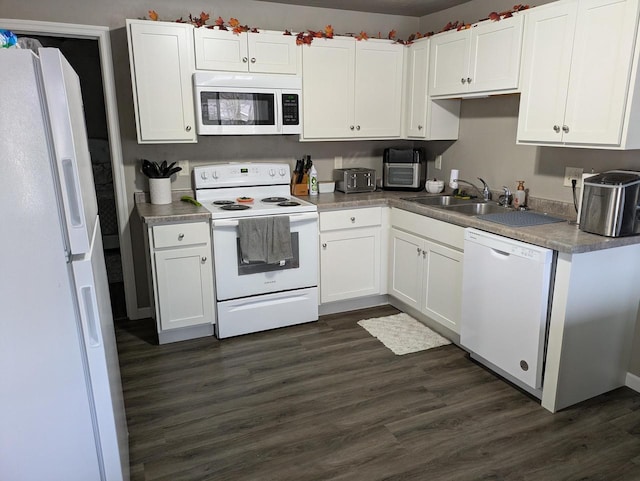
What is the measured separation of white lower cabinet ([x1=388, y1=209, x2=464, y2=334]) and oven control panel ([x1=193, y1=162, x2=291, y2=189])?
1.00 metres

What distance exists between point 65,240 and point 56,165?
230 mm

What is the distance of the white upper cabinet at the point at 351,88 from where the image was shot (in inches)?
143

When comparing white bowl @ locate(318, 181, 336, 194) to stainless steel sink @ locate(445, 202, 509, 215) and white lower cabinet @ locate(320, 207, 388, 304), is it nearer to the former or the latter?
white lower cabinet @ locate(320, 207, 388, 304)

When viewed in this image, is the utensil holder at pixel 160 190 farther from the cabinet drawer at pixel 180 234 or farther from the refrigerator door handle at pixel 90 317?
the refrigerator door handle at pixel 90 317

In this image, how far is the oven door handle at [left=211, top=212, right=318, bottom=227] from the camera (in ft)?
10.4

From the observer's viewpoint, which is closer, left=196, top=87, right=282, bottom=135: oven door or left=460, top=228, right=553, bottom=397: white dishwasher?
left=460, top=228, right=553, bottom=397: white dishwasher

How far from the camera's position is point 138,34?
309 centimetres

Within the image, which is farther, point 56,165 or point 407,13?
point 407,13

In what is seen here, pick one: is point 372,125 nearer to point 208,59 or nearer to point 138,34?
point 208,59

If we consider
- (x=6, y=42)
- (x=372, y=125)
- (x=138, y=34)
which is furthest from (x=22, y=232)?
(x=372, y=125)

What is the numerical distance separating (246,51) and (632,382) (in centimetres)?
333

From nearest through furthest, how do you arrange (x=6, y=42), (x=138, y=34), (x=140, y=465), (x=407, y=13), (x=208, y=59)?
1. (x=6, y=42)
2. (x=140, y=465)
3. (x=138, y=34)
4. (x=208, y=59)
5. (x=407, y=13)

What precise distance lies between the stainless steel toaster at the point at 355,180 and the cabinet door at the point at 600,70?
1.74 m

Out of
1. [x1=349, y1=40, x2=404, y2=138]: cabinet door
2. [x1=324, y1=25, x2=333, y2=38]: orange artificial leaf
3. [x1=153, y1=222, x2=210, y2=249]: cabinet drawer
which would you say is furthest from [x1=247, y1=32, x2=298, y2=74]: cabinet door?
[x1=153, y1=222, x2=210, y2=249]: cabinet drawer
